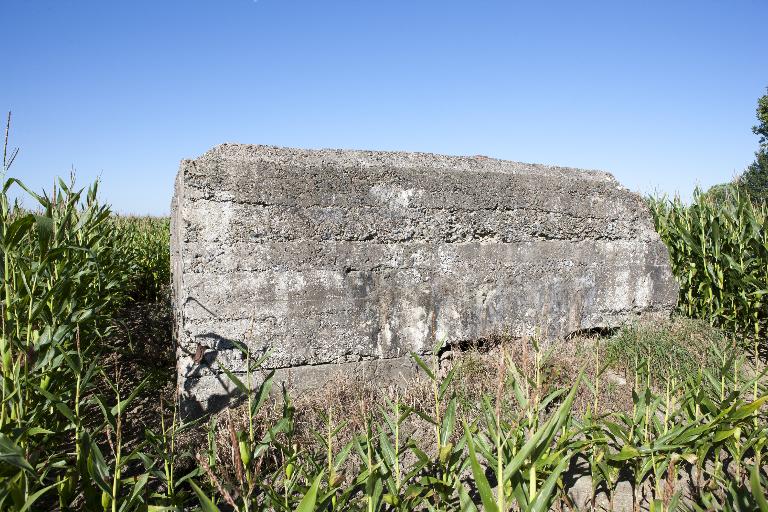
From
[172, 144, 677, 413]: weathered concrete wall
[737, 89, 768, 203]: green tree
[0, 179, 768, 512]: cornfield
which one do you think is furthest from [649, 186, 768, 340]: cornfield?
[737, 89, 768, 203]: green tree

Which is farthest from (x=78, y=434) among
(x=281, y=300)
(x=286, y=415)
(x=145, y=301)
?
(x=145, y=301)

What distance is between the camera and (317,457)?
2.62m

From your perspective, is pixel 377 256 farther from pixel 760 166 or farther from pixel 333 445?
pixel 760 166

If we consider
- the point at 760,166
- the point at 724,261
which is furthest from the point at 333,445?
the point at 760,166

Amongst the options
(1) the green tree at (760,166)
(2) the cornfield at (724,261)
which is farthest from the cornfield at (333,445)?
(1) the green tree at (760,166)

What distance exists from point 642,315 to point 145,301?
240 inches

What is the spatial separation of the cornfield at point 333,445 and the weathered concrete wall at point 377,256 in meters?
0.44

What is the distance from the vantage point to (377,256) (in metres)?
3.56

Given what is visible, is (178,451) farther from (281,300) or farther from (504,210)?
(504,210)

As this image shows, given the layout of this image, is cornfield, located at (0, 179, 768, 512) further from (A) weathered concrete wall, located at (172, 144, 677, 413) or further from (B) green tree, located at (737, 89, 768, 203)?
(B) green tree, located at (737, 89, 768, 203)

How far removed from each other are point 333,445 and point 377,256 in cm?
130

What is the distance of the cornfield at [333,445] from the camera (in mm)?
1652

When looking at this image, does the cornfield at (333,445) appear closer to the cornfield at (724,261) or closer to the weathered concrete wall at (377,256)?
the weathered concrete wall at (377,256)

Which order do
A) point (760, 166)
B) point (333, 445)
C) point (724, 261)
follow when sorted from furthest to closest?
1. point (760, 166)
2. point (724, 261)
3. point (333, 445)
